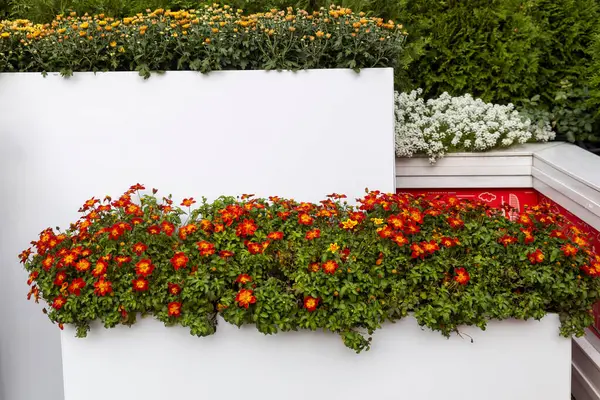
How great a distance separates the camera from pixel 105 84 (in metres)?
3.19

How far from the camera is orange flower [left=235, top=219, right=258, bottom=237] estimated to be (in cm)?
265

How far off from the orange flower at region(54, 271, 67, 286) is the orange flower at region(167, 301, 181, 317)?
0.45 meters

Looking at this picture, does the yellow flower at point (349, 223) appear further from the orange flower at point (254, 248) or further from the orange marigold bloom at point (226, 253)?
the orange marigold bloom at point (226, 253)

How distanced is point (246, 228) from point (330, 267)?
1.39ft

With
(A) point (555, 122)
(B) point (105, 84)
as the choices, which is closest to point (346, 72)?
(B) point (105, 84)

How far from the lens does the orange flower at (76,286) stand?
2.47m

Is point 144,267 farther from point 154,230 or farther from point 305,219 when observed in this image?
point 305,219

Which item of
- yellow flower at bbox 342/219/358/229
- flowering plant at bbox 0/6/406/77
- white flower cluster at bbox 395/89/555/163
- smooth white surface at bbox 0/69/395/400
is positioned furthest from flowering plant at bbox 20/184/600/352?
white flower cluster at bbox 395/89/555/163

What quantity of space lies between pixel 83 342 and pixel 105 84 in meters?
1.29

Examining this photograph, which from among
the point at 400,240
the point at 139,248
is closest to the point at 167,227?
the point at 139,248

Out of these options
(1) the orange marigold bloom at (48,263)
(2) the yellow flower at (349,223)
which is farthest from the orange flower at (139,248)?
(2) the yellow flower at (349,223)

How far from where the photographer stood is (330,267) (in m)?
2.44

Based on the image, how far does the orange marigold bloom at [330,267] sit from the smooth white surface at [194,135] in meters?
0.82

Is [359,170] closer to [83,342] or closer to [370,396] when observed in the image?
[370,396]
